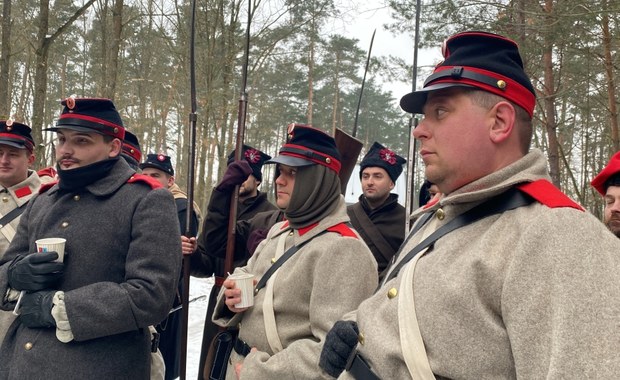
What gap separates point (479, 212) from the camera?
57.0 inches

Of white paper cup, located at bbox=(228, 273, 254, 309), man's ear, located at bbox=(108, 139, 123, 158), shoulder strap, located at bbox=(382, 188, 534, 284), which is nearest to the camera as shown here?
shoulder strap, located at bbox=(382, 188, 534, 284)

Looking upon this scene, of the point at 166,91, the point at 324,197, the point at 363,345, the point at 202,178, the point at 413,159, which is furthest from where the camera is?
the point at 166,91

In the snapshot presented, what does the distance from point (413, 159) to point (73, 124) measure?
2.52 metres

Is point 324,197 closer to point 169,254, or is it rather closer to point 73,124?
point 169,254

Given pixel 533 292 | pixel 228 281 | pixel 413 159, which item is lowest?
pixel 228 281

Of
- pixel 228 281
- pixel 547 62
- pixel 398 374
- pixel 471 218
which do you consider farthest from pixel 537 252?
pixel 547 62

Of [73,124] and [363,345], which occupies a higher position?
[73,124]

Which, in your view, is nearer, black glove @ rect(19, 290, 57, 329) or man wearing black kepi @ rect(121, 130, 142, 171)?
black glove @ rect(19, 290, 57, 329)

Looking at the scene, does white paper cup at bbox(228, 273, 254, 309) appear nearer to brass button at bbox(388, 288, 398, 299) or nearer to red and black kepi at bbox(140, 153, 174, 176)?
brass button at bbox(388, 288, 398, 299)

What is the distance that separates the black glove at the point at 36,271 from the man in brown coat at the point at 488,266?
140 centimetres

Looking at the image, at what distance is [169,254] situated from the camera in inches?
96.6

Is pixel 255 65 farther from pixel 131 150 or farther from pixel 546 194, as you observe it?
pixel 546 194

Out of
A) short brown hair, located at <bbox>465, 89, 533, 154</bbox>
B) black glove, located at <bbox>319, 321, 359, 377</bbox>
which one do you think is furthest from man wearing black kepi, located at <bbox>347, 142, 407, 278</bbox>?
short brown hair, located at <bbox>465, 89, 533, 154</bbox>

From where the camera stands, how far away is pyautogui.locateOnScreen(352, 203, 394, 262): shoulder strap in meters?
4.34
